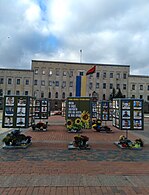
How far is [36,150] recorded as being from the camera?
33.0ft

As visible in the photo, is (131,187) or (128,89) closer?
(131,187)

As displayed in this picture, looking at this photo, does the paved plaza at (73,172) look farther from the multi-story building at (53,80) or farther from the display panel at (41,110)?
the multi-story building at (53,80)

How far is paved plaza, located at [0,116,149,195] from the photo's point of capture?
5.26m

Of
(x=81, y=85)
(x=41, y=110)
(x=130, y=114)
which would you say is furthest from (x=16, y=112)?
(x=41, y=110)

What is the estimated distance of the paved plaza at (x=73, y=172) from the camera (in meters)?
5.26

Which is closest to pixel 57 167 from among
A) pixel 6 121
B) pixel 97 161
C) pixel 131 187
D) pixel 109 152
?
pixel 97 161

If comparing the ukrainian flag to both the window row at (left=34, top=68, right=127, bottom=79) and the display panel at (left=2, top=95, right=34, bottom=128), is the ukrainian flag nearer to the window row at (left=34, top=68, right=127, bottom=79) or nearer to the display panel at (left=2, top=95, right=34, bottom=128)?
the display panel at (left=2, top=95, right=34, bottom=128)

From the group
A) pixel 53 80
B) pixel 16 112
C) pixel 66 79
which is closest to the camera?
pixel 16 112

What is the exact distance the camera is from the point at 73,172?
6684 millimetres

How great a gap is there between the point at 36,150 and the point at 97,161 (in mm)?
3327

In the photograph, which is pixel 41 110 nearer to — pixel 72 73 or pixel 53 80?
pixel 53 80

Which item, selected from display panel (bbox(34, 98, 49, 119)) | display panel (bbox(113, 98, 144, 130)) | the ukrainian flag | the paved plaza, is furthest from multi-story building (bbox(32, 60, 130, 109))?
the paved plaza

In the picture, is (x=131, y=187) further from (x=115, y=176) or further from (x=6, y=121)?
(x=6, y=121)

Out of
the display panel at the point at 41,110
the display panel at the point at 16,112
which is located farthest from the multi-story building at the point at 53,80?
the display panel at the point at 16,112
